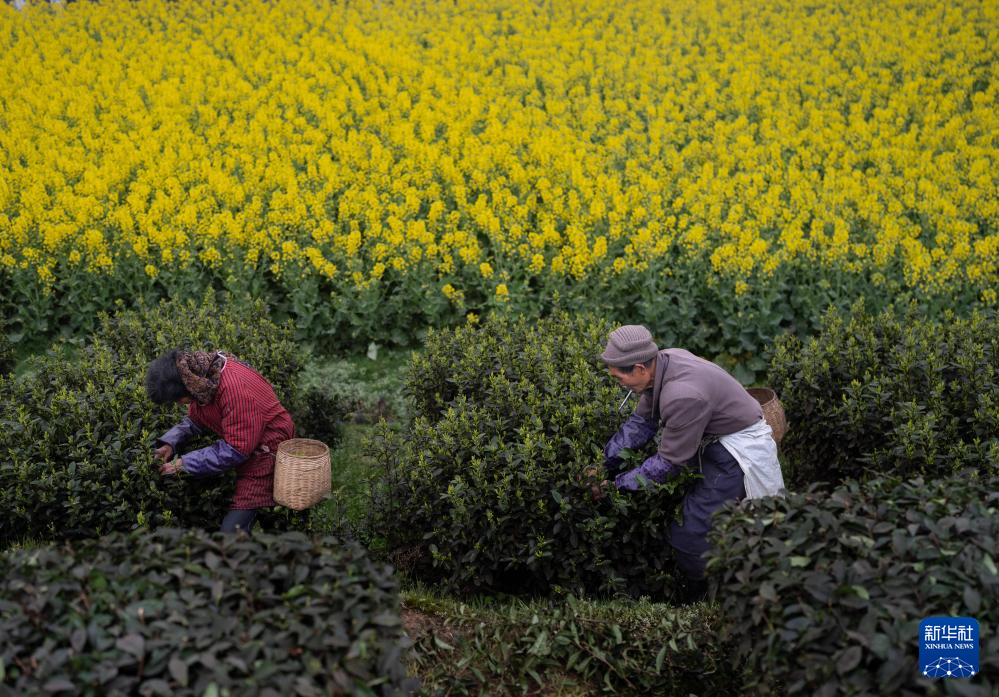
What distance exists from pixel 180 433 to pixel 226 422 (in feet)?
1.61

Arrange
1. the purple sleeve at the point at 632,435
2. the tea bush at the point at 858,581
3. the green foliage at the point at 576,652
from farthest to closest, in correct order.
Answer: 1. the purple sleeve at the point at 632,435
2. the green foliage at the point at 576,652
3. the tea bush at the point at 858,581

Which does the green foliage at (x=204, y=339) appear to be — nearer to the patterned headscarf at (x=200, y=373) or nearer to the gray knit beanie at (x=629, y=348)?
the patterned headscarf at (x=200, y=373)

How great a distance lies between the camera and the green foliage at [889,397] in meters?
5.29

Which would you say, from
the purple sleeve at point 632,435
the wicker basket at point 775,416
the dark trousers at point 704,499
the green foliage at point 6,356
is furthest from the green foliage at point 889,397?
the green foliage at point 6,356

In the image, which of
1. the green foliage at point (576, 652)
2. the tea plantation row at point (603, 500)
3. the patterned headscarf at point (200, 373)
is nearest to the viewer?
the tea plantation row at point (603, 500)

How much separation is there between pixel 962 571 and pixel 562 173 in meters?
7.70

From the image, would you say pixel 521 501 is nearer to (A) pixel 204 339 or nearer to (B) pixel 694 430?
(B) pixel 694 430

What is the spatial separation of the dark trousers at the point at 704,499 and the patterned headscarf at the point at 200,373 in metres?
2.47

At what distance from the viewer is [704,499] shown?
4.82 metres

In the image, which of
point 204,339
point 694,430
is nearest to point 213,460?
point 204,339

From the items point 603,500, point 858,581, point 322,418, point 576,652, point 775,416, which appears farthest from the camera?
point 322,418

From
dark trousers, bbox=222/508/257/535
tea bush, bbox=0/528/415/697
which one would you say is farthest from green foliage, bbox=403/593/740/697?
tea bush, bbox=0/528/415/697

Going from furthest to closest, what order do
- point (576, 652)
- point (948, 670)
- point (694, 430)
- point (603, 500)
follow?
point (603, 500)
point (576, 652)
point (694, 430)
point (948, 670)

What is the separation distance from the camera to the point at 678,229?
9.30m
